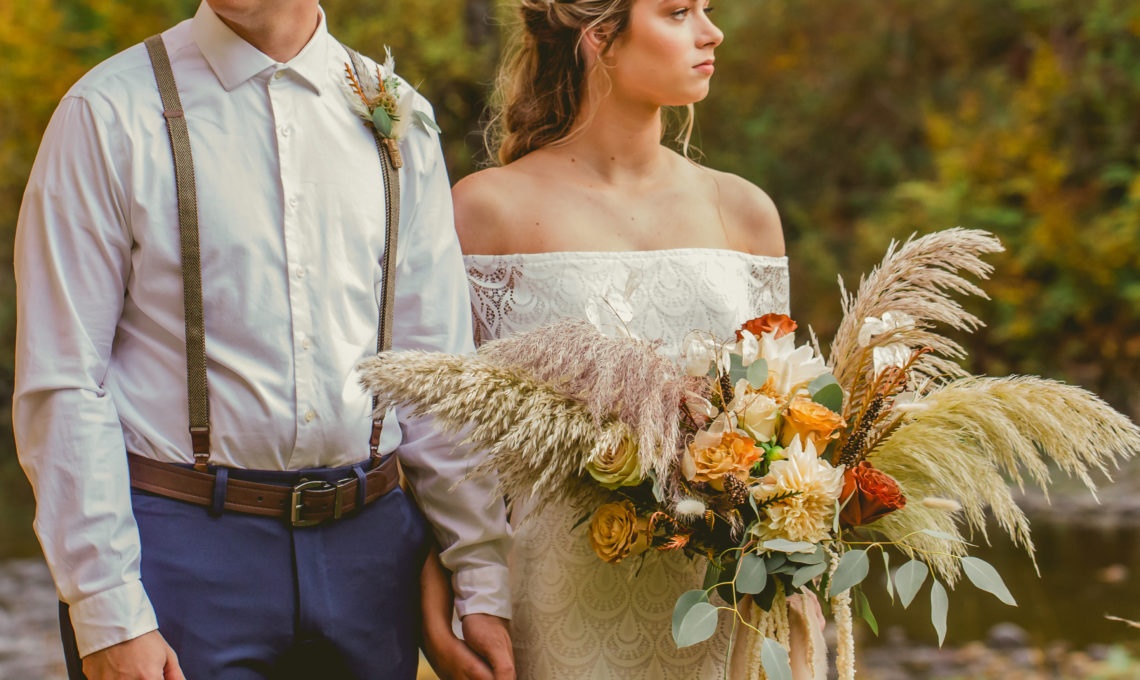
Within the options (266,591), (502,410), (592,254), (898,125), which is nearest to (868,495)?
(502,410)

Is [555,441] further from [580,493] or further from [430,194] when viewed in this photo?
[430,194]

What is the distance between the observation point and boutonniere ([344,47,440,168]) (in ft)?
7.27

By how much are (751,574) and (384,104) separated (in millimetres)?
1047

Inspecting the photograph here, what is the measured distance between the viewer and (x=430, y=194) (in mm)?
2299

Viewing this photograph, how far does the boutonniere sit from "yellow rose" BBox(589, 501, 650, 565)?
727 mm

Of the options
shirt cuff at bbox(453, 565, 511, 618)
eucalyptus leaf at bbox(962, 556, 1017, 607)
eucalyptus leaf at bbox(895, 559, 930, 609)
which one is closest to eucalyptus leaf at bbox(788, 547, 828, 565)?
eucalyptus leaf at bbox(895, 559, 930, 609)

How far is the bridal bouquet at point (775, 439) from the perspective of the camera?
1.93 meters

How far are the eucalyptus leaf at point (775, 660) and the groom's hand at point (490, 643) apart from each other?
0.52m

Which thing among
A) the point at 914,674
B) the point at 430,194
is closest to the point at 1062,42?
the point at 914,674

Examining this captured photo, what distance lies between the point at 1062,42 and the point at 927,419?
9.60m

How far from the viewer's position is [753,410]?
2.00 m

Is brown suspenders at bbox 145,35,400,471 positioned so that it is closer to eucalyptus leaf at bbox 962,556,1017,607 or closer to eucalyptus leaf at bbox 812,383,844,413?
eucalyptus leaf at bbox 812,383,844,413

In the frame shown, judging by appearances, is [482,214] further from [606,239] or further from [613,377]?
[613,377]

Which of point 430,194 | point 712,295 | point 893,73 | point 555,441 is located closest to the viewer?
point 555,441
